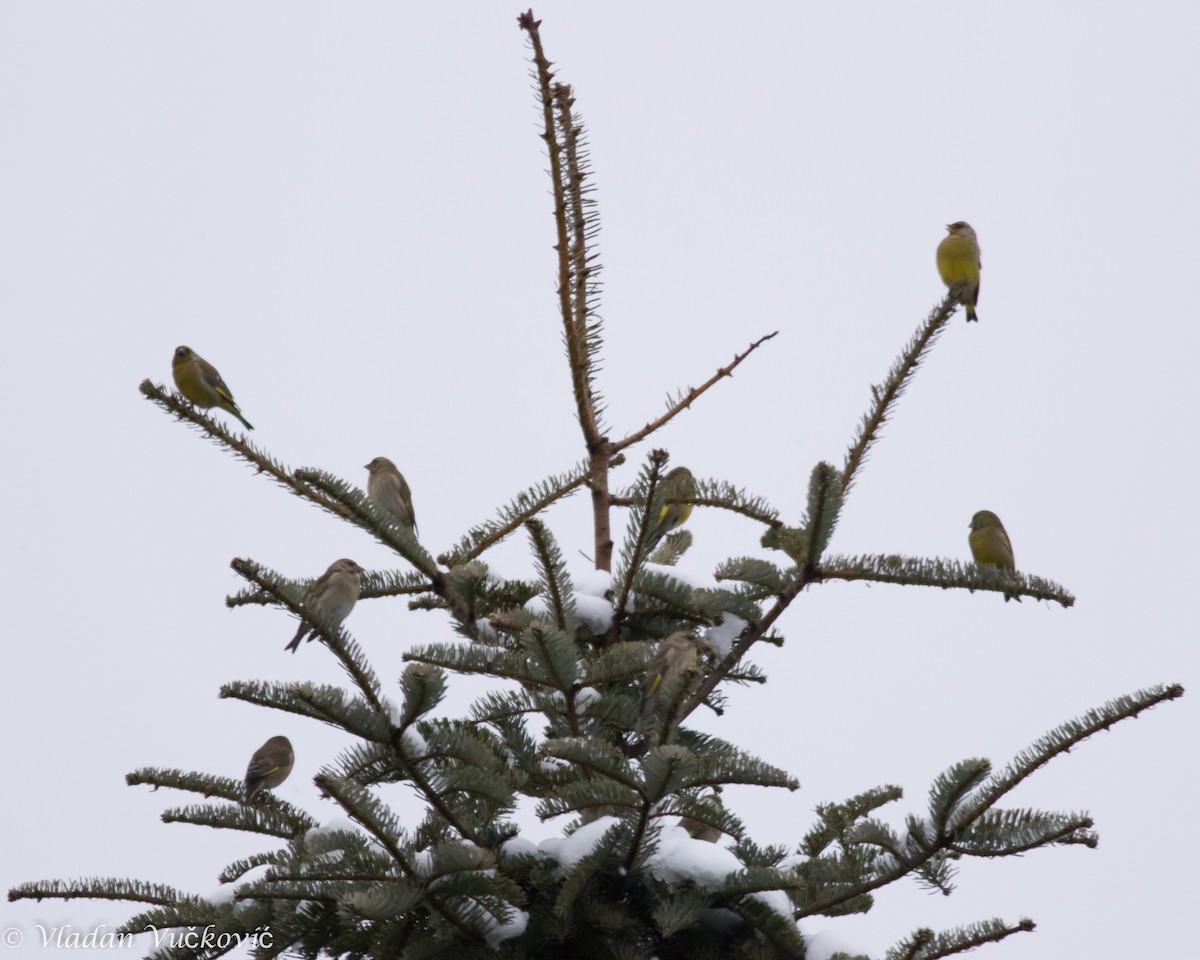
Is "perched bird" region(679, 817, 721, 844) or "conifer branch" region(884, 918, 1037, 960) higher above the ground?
"perched bird" region(679, 817, 721, 844)

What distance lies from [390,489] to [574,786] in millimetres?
5082

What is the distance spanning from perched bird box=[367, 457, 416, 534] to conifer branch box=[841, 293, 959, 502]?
14.9 feet

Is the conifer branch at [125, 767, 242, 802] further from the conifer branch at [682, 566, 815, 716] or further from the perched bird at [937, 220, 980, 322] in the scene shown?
the perched bird at [937, 220, 980, 322]

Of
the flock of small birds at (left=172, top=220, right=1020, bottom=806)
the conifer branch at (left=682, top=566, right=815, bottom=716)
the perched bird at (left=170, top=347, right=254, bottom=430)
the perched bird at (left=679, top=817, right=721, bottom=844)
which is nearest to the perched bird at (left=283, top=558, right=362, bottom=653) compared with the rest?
the flock of small birds at (left=172, top=220, right=1020, bottom=806)

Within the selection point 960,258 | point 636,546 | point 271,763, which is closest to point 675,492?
point 636,546

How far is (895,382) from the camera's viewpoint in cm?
390

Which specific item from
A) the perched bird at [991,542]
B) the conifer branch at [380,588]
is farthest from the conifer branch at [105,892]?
the perched bird at [991,542]

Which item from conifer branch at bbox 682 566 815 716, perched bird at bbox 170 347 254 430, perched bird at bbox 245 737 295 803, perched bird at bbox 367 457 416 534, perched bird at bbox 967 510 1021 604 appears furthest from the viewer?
perched bird at bbox 170 347 254 430

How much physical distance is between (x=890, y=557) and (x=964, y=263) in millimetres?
5681

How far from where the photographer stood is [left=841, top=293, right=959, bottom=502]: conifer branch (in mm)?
3895

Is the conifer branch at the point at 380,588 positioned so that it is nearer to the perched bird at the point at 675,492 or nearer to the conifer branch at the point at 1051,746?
the perched bird at the point at 675,492

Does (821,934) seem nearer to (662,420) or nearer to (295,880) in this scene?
(295,880)

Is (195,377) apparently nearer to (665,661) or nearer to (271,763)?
(271,763)

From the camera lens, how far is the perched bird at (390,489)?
26.2ft
